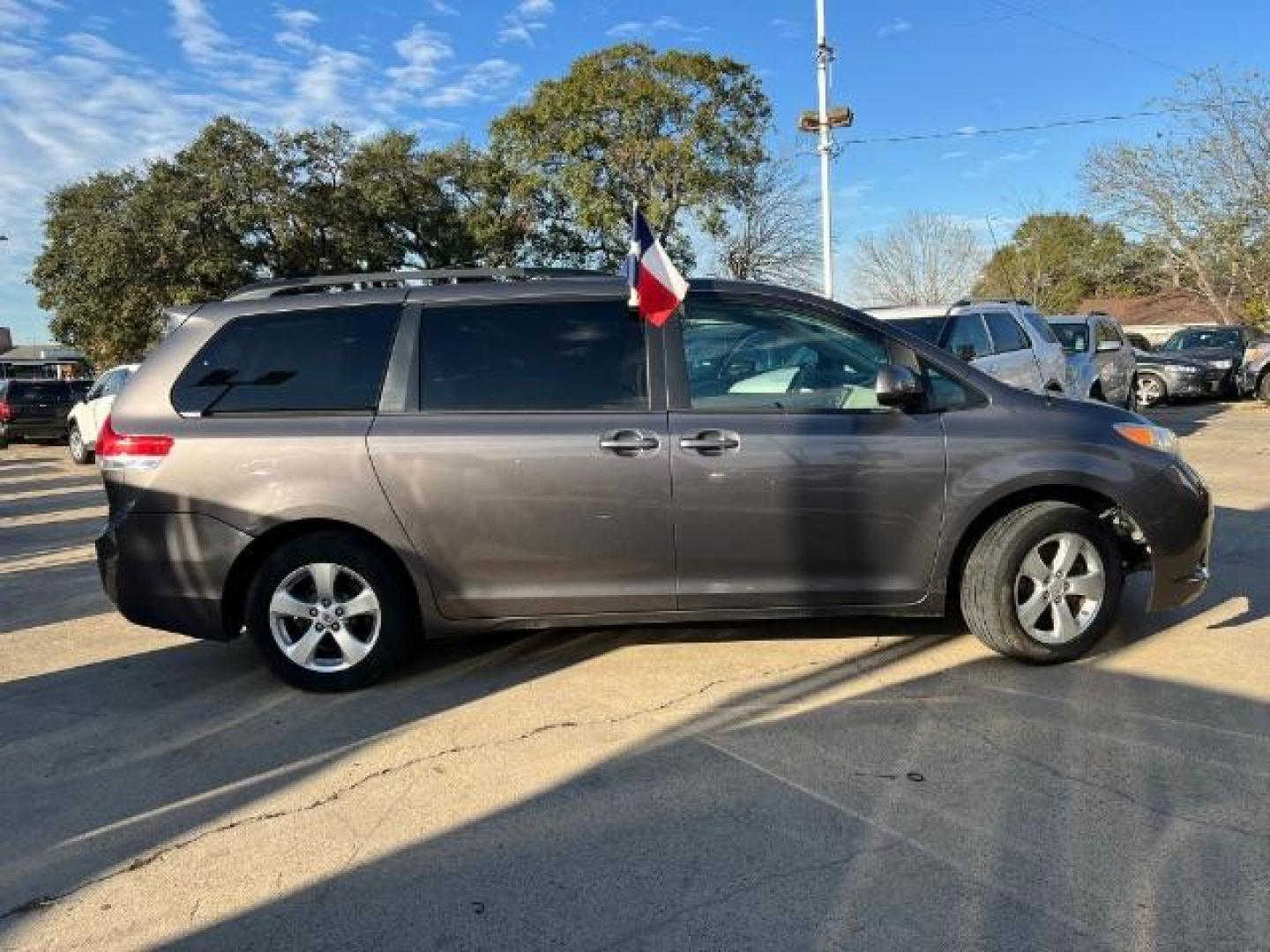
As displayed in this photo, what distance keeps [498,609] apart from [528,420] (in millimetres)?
886

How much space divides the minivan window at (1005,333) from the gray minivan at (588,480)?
6397mm

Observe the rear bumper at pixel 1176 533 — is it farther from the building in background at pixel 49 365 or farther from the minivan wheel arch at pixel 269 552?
the building in background at pixel 49 365

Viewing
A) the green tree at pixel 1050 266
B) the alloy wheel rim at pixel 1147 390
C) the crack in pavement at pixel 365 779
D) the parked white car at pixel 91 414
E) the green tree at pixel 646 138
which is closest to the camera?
the crack in pavement at pixel 365 779

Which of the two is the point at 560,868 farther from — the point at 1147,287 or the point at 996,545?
the point at 1147,287

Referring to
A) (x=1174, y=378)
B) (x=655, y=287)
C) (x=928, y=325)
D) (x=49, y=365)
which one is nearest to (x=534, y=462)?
(x=655, y=287)

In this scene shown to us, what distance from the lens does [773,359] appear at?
4.72 metres

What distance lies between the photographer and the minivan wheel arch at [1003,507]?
4.65m

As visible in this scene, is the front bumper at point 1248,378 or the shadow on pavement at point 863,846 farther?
the front bumper at point 1248,378

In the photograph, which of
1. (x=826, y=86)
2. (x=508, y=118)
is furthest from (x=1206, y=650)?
(x=508, y=118)

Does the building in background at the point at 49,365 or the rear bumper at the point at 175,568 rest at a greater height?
the building in background at the point at 49,365

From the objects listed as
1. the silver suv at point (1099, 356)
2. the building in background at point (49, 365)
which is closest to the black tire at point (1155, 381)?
the silver suv at point (1099, 356)

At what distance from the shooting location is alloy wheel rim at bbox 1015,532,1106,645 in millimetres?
4621

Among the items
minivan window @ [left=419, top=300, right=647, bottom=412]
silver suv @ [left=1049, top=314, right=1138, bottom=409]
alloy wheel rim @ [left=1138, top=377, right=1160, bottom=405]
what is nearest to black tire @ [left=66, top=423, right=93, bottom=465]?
minivan window @ [left=419, top=300, right=647, bottom=412]

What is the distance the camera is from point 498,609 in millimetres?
4617
